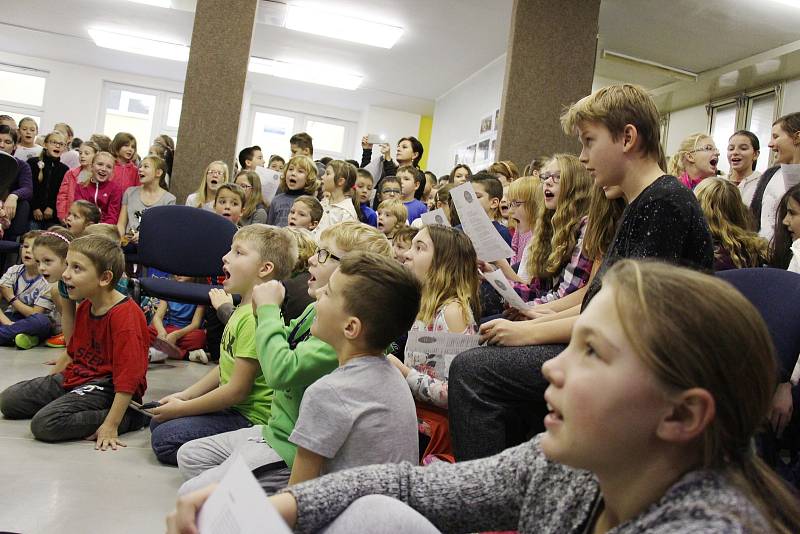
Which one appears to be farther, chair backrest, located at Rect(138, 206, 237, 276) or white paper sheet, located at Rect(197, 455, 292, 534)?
chair backrest, located at Rect(138, 206, 237, 276)

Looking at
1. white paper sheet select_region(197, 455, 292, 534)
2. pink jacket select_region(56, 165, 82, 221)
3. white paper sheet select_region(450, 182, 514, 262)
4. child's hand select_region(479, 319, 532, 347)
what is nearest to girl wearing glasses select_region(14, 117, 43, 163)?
pink jacket select_region(56, 165, 82, 221)

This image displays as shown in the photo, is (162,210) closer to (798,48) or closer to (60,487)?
(60,487)

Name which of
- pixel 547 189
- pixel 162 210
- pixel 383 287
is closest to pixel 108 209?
pixel 162 210

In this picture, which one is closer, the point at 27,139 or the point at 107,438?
the point at 107,438

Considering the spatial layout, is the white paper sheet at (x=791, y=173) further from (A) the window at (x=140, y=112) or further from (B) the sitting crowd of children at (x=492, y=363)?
(A) the window at (x=140, y=112)

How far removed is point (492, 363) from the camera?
1.69m

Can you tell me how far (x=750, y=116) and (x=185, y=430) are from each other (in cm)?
789

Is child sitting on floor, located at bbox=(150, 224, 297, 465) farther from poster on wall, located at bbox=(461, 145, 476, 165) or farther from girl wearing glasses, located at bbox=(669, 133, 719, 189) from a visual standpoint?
poster on wall, located at bbox=(461, 145, 476, 165)

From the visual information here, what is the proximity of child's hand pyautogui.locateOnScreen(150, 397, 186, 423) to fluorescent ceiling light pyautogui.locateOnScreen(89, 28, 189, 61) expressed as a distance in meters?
8.14

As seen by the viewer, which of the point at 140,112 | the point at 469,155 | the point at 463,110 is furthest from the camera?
the point at 140,112

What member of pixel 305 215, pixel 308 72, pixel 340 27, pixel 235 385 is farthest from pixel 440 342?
pixel 308 72

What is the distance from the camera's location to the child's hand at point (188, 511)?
0.85m

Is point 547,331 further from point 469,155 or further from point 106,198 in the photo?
point 469,155

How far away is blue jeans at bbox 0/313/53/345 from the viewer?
381 centimetres
